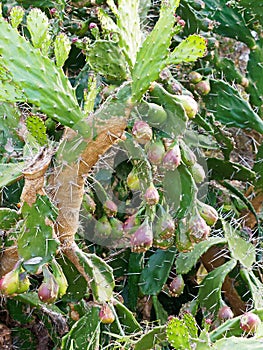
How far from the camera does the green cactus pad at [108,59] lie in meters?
1.38

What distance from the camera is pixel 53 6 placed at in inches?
83.0

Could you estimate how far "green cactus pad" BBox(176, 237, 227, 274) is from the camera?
1.82m

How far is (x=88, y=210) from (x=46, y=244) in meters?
0.31

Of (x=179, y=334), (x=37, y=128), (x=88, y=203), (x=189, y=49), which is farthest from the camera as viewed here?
(x=88, y=203)

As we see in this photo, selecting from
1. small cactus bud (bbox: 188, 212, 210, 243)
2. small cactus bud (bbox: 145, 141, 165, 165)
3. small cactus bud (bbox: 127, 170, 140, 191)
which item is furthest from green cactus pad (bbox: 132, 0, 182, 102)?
small cactus bud (bbox: 188, 212, 210, 243)

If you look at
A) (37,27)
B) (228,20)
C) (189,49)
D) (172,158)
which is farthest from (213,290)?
(228,20)

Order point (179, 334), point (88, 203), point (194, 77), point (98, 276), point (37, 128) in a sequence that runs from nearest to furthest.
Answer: point (179, 334), point (37, 128), point (98, 276), point (88, 203), point (194, 77)

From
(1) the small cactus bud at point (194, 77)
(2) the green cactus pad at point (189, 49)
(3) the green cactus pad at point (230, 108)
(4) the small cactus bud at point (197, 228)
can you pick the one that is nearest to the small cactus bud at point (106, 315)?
(4) the small cactus bud at point (197, 228)

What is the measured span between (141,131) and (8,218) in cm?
43

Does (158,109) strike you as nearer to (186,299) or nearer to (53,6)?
(53,6)

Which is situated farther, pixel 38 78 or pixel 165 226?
pixel 165 226

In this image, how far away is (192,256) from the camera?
6.05 feet

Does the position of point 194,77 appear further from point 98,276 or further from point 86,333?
point 86,333

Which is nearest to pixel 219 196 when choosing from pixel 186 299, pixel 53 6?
pixel 186 299
